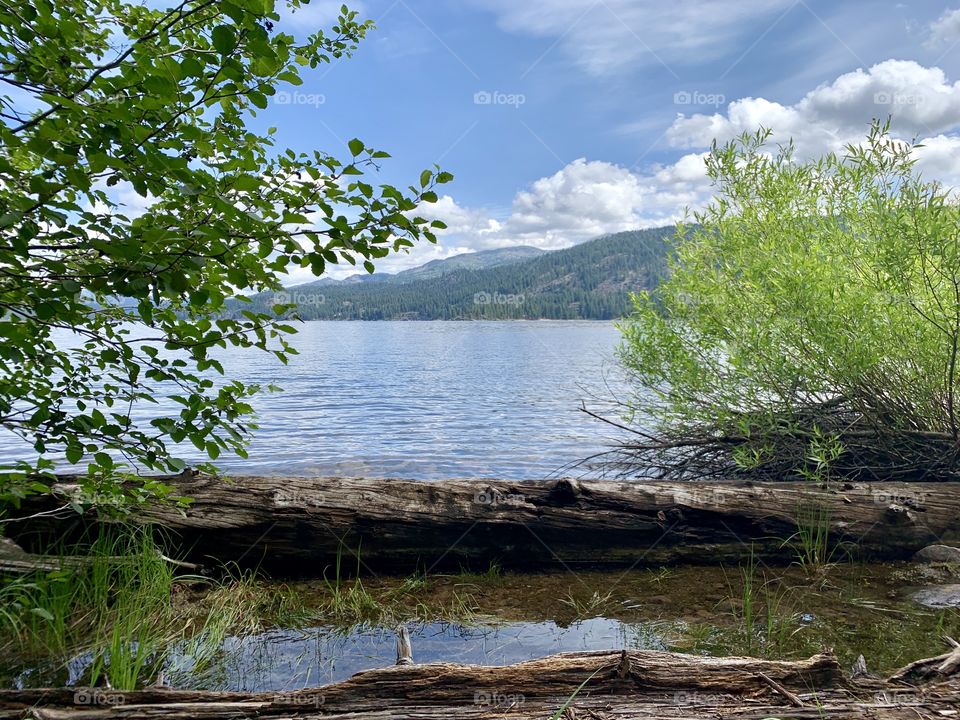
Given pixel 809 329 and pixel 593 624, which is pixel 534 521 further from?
pixel 809 329

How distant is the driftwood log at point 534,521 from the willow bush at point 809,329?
833mm

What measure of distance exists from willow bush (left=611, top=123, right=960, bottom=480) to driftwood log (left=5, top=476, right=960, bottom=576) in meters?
0.83

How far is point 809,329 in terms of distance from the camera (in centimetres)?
846

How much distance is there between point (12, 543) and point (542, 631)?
5.09 metres

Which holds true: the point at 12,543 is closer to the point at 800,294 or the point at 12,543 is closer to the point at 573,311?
the point at 800,294

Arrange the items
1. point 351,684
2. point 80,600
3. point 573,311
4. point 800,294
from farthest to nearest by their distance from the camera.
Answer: point 573,311 < point 800,294 < point 80,600 < point 351,684

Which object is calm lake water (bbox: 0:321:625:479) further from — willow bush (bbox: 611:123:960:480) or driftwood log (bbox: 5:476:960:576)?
driftwood log (bbox: 5:476:960:576)

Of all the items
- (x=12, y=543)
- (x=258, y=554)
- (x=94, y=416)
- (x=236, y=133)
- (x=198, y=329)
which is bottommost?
(x=258, y=554)

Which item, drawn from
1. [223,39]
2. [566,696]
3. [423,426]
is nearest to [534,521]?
[566,696]

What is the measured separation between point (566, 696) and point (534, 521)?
357cm

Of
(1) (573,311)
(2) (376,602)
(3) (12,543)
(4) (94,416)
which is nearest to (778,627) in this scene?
(2) (376,602)

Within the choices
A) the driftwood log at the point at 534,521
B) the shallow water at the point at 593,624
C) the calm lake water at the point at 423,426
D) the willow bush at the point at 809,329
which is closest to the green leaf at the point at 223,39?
the shallow water at the point at 593,624

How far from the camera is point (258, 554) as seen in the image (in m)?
7.26

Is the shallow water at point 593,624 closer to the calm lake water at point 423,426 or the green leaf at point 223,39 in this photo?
the green leaf at point 223,39
